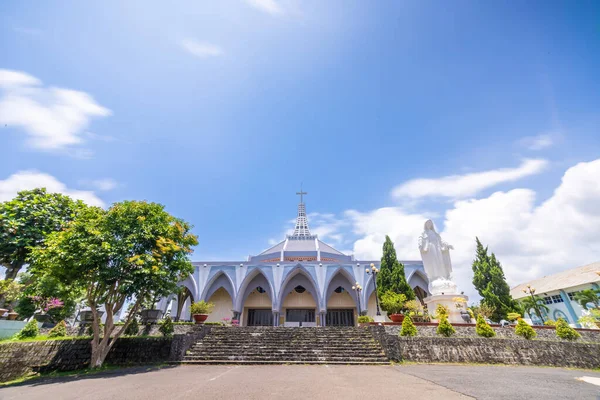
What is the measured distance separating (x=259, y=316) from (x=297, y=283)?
5.57 metres

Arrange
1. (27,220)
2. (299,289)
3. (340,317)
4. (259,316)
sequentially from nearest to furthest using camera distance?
1. (27,220)
2. (340,317)
3. (259,316)
4. (299,289)

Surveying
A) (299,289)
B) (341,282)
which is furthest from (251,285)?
(341,282)

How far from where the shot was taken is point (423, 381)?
661 cm

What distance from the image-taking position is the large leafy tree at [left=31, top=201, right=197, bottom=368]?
9.46 meters

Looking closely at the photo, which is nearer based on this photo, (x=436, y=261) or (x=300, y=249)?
(x=436, y=261)

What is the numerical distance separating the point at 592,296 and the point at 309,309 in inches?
933

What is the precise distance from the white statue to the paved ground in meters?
7.81

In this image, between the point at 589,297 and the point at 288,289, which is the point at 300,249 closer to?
the point at 288,289

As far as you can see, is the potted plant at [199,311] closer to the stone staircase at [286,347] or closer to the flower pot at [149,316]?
the stone staircase at [286,347]

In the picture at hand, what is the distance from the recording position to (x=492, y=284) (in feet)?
68.5

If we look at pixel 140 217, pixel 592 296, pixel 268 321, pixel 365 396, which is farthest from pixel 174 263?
pixel 592 296

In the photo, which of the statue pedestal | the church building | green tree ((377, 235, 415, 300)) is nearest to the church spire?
the church building

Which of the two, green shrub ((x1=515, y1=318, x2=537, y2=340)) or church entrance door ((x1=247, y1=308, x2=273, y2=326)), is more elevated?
church entrance door ((x1=247, y1=308, x2=273, y2=326))

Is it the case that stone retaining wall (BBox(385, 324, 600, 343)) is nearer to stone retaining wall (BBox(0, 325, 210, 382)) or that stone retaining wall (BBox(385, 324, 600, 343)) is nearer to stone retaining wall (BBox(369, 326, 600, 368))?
stone retaining wall (BBox(369, 326, 600, 368))
